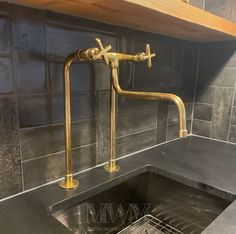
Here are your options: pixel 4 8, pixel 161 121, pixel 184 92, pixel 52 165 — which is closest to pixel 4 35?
pixel 4 8

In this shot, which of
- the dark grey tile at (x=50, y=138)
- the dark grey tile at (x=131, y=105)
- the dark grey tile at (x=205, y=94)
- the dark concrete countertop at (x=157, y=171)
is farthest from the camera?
the dark grey tile at (x=205, y=94)

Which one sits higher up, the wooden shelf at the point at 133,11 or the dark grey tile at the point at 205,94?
the wooden shelf at the point at 133,11

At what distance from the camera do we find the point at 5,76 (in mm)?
525

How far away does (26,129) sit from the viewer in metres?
0.58

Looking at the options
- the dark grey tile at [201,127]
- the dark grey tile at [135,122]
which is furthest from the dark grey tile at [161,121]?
the dark grey tile at [201,127]

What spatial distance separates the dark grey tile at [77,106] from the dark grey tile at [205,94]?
695mm

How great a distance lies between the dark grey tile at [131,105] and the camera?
83cm

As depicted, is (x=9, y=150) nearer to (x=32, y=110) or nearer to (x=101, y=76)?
(x=32, y=110)

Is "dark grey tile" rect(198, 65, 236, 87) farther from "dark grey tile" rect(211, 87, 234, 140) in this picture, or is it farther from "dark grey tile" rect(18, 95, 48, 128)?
"dark grey tile" rect(18, 95, 48, 128)

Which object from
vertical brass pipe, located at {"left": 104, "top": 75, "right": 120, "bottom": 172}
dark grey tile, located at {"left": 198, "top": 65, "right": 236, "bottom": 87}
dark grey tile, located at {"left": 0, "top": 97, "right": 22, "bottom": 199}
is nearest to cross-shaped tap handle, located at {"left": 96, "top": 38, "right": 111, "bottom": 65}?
vertical brass pipe, located at {"left": 104, "top": 75, "right": 120, "bottom": 172}

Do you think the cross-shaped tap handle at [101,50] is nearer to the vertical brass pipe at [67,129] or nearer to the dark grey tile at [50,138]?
the vertical brass pipe at [67,129]

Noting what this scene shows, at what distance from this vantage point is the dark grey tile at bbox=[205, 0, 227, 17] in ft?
3.41

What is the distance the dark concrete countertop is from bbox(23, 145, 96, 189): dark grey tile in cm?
3

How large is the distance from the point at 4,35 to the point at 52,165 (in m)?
0.37
